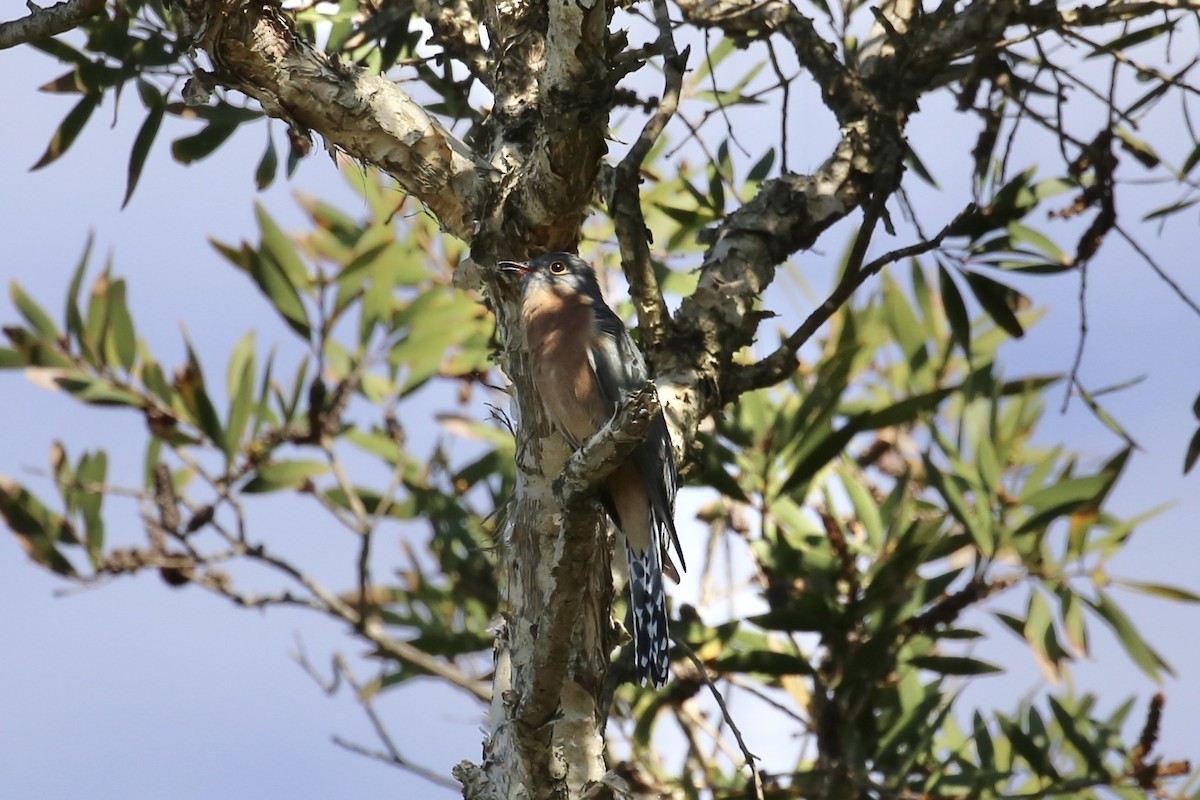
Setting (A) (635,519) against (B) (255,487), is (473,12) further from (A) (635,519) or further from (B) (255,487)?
(B) (255,487)

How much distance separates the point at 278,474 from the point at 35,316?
1.18m

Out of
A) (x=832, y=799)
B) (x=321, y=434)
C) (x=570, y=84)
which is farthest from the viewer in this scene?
(x=321, y=434)

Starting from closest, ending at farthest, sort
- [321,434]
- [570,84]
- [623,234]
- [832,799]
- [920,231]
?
[570,84] < [623,234] < [920,231] < [832,799] < [321,434]

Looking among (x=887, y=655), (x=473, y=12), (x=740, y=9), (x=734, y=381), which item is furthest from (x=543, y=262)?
(x=887, y=655)

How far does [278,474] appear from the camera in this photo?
15.4 feet

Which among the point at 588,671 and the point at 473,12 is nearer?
the point at 588,671

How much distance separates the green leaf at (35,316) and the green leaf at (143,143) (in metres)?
1.43

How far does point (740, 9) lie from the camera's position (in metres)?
3.62

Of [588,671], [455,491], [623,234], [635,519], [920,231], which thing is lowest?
[588,671]

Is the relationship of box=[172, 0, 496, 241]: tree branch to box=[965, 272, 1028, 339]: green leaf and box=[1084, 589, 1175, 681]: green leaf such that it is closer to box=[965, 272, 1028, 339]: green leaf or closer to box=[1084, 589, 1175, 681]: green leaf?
box=[965, 272, 1028, 339]: green leaf

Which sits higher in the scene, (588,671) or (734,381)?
(734,381)

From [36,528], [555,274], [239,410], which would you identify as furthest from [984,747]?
[36,528]

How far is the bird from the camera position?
285 cm

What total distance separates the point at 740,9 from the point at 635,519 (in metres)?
1.57
